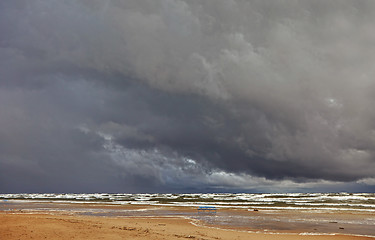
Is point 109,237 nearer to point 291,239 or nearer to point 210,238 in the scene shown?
point 210,238

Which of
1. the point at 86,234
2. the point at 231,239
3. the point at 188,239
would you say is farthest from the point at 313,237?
the point at 86,234

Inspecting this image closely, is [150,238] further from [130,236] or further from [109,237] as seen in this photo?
[109,237]

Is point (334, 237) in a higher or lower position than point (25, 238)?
lower

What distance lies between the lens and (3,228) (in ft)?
78.5

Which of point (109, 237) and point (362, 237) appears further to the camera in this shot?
point (362, 237)

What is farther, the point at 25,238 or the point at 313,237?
the point at 313,237

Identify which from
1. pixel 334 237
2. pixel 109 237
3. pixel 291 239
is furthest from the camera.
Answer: pixel 334 237

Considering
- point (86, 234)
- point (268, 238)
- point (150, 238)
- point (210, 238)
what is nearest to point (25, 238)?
point (86, 234)

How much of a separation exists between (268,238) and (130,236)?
12383 mm

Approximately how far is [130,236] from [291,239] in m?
14.1

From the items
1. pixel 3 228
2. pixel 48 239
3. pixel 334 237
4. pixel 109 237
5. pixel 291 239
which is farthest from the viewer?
pixel 334 237

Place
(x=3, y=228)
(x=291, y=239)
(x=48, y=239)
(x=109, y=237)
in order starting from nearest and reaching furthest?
(x=48, y=239)
(x=109, y=237)
(x=3, y=228)
(x=291, y=239)

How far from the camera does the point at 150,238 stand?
22422mm

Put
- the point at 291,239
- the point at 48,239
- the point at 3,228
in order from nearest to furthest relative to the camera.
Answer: the point at 48,239, the point at 3,228, the point at 291,239
